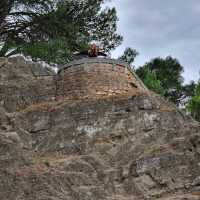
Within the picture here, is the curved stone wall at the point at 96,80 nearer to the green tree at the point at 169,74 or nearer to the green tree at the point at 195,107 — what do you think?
the green tree at the point at 195,107

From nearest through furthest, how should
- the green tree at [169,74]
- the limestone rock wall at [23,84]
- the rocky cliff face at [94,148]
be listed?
1. the rocky cliff face at [94,148]
2. the limestone rock wall at [23,84]
3. the green tree at [169,74]

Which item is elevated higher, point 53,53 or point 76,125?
point 53,53

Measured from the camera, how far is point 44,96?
1590cm

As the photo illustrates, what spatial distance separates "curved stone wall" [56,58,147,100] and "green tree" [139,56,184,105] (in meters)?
11.4

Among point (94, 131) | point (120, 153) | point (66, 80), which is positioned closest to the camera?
point (120, 153)

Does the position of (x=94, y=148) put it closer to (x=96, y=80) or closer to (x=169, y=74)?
(x=96, y=80)

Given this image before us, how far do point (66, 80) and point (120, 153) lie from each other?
4152 mm

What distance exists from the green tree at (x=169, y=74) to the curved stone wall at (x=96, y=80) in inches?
447

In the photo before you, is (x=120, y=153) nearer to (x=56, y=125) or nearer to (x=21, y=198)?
(x=56, y=125)

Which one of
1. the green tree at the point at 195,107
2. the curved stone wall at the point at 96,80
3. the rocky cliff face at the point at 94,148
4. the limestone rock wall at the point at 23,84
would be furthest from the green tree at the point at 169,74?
the rocky cliff face at the point at 94,148

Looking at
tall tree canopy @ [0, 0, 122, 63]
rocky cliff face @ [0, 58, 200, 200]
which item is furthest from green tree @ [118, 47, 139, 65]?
rocky cliff face @ [0, 58, 200, 200]

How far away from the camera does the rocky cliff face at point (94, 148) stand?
35.9 feet

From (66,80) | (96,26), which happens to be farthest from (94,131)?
(96,26)

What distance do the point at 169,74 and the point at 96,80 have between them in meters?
14.1
